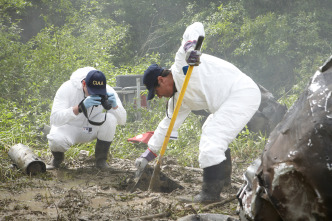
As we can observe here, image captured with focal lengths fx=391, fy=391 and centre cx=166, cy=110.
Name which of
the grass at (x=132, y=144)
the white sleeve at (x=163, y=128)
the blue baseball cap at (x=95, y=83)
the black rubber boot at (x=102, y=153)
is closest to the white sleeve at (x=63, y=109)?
the blue baseball cap at (x=95, y=83)

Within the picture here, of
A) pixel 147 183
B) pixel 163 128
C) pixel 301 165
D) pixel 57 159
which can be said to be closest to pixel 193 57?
pixel 163 128

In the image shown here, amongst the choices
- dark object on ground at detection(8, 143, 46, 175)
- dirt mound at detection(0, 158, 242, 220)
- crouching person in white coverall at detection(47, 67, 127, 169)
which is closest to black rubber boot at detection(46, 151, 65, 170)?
crouching person in white coverall at detection(47, 67, 127, 169)

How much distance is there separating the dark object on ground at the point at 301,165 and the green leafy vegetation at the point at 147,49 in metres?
3.45

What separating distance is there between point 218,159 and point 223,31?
9.48 meters

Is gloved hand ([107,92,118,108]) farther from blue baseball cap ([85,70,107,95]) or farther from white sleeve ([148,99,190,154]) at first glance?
white sleeve ([148,99,190,154])

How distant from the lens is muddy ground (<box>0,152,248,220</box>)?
312 centimetres

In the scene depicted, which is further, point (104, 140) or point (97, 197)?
point (104, 140)

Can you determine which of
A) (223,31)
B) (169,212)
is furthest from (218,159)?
(223,31)

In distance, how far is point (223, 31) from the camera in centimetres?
1237

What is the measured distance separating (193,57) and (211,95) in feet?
1.63

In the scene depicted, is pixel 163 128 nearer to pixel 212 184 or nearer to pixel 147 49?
pixel 212 184

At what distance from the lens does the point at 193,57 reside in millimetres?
3449

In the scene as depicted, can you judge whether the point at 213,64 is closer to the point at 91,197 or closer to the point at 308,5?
the point at 91,197

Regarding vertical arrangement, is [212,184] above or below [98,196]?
above
